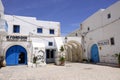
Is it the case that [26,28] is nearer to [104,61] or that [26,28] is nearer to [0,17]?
[0,17]

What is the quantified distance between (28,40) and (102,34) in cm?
1089

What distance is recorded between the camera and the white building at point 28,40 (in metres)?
17.9

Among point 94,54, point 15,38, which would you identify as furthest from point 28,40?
point 94,54

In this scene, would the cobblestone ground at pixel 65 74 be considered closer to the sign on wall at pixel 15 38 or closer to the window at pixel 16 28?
the sign on wall at pixel 15 38

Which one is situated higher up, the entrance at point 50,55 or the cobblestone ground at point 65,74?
the entrance at point 50,55

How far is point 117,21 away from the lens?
600 inches

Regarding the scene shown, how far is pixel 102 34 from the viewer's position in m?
18.3

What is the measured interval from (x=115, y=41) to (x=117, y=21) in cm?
243

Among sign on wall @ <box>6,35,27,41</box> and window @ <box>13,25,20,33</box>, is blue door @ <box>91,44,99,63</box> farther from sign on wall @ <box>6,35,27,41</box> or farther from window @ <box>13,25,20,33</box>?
window @ <box>13,25,20,33</box>

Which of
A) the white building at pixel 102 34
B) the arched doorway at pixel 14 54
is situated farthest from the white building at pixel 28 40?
the white building at pixel 102 34

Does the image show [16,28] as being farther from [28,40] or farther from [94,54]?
[94,54]

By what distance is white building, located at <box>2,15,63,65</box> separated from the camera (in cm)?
1792

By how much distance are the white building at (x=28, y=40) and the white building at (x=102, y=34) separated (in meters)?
5.31

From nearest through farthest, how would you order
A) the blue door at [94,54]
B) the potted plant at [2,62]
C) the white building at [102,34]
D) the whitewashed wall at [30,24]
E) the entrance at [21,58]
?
the white building at [102,34]
the potted plant at [2,62]
the whitewashed wall at [30,24]
the entrance at [21,58]
the blue door at [94,54]
